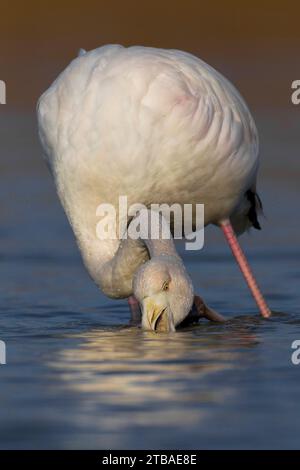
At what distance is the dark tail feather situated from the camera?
1301 cm

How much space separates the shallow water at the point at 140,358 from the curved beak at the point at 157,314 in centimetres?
9

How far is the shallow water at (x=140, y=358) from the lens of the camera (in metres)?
8.37

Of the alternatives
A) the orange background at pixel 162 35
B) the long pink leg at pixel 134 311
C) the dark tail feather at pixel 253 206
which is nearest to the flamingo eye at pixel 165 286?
the long pink leg at pixel 134 311

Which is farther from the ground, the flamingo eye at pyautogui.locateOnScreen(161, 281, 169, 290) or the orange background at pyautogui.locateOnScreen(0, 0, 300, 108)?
the orange background at pyautogui.locateOnScreen(0, 0, 300, 108)

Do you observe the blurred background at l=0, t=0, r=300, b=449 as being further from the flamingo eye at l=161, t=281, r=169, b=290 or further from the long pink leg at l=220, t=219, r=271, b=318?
the flamingo eye at l=161, t=281, r=169, b=290

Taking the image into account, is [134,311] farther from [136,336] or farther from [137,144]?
[137,144]

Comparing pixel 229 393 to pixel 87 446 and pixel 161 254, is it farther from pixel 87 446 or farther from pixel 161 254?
pixel 161 254

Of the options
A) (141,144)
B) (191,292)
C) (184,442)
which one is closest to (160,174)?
(141,144)

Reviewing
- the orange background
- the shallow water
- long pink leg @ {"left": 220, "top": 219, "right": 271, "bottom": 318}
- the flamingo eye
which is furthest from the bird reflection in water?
the orange background

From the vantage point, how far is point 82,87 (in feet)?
39.2

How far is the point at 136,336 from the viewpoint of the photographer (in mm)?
11016

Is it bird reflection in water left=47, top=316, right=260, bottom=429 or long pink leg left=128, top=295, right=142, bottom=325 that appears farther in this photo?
long pink leg left=128, top=295, right=142, bottom=325

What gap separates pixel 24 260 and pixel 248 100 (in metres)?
10.5

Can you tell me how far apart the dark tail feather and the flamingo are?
51cm
